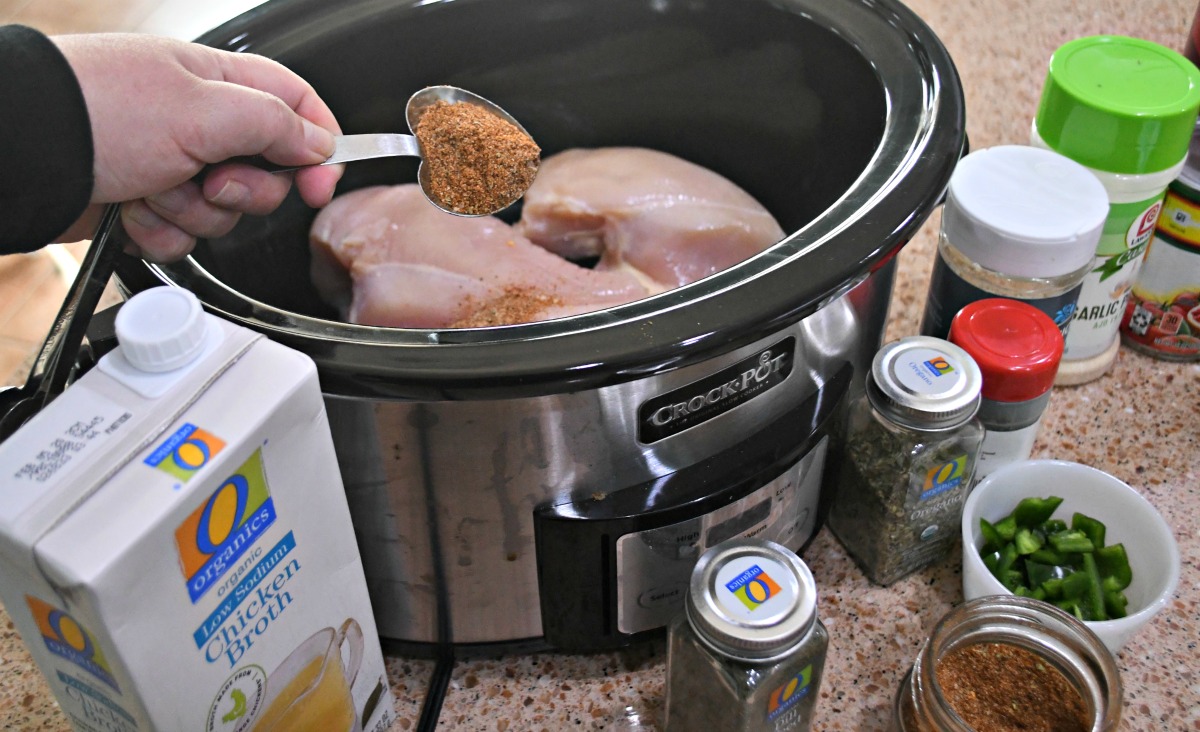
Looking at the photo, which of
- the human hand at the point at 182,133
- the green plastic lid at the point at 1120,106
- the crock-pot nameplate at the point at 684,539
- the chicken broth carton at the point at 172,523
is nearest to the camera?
the chicken broth carton at the point at 172,523

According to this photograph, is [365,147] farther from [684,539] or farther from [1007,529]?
[1007,529]

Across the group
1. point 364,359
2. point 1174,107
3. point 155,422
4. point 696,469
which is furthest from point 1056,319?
point 155,422

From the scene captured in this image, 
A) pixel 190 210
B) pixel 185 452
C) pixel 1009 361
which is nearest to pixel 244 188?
pixel 190 210

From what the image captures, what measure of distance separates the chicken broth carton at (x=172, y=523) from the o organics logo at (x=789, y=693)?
26 cm

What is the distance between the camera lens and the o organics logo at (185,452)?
0.44 metres

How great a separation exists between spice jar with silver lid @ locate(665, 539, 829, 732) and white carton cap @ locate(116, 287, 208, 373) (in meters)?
0.29

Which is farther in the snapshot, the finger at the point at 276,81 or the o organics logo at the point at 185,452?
the finger at the point at 276,81

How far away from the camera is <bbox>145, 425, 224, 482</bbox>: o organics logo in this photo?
1.43 feet

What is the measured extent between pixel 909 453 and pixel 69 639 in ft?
1.60

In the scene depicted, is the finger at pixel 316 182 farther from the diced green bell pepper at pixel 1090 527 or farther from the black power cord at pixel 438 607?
Answer: the diced green bell pepper at pixel 1090 527

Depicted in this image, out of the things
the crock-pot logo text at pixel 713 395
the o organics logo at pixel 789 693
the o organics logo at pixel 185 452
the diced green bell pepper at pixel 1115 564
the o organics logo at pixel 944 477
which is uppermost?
the o organics logo at pixel 185 452

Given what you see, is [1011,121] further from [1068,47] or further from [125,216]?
[125,216]

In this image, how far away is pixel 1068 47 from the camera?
836mm

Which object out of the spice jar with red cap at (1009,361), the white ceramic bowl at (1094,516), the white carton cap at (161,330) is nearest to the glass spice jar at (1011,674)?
the white ceramic bowl at (1094,516)
